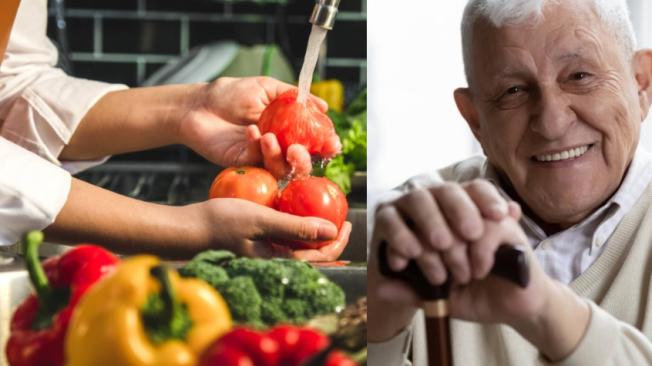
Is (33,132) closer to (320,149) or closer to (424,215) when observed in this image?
(320,149)

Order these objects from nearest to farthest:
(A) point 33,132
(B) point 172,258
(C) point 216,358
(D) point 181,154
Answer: (C) point 216,358 → (B) point 172,258 → (A) point 33,132 → (D) point 181,154

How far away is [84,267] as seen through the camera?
0.34 meters

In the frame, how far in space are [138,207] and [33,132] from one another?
0.11 m

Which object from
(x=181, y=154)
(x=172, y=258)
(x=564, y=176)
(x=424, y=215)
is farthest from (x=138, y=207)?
(x=564, y=176)

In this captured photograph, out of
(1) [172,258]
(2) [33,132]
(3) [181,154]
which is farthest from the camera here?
(3) [181,154]

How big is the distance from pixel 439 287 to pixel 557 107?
0.44 metres

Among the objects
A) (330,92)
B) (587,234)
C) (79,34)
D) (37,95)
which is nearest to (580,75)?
(587,234)

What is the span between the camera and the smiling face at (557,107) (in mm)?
734

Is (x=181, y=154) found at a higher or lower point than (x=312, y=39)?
lower

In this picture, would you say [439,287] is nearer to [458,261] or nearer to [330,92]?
[458,261]

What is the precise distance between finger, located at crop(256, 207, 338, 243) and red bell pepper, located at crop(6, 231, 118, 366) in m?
0.12

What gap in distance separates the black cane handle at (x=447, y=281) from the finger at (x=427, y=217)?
1cm

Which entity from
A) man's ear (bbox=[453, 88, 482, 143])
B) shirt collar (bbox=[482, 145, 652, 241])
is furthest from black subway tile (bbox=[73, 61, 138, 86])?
shirt collar (bbox=[482, 145, 652, 241])

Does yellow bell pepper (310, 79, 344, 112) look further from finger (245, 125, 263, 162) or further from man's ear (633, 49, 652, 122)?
finger (245, 125, 263, 162)
